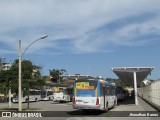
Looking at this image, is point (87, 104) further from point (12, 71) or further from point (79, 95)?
point (12, 71)

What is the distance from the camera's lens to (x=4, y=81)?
38.4 meters

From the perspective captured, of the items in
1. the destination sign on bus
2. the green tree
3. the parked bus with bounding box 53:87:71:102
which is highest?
the green tree

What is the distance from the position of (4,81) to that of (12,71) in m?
1.31

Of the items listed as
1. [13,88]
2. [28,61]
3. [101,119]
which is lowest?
[101,119]

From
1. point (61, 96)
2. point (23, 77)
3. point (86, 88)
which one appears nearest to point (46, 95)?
point (61, 96)

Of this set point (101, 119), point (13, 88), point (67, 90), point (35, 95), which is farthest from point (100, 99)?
point (35, 95)

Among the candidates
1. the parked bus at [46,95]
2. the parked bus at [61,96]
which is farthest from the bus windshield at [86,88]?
the parked bus at [46,95]

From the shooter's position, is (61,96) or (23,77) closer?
(23,77)

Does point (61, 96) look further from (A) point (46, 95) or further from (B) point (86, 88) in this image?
(B) point (86, 88)

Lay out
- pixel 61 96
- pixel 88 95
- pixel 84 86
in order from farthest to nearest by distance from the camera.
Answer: pixel 61 96, pixel 84 86, pixel 88 95

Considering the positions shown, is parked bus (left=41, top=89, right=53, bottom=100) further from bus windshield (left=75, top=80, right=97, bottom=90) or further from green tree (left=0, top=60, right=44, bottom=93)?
bus windshield (left=75, top=80, right=97, bottom=90)

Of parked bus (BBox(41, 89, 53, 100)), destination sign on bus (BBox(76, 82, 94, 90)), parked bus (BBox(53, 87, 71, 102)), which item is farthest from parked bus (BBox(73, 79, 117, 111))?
parked bus (BBox(41, 89, 53, 100))

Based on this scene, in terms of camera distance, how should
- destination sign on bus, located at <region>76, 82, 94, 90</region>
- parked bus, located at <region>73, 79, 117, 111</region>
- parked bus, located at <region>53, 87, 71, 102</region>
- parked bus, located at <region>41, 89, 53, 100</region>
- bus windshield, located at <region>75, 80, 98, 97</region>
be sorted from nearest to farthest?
1. parked bus, located at <region>73, 79, 117, 111</region>
2. bus windshield, located at <region>75, 80, 98, 97</region>
3. destination sign on bus, located at <region>76, 82, 94, 90</region>
4. parked bus, located at <region>53, 87, 71, 102</region>
5. parked bus, located at <region>41, 89, 53, 100</region>

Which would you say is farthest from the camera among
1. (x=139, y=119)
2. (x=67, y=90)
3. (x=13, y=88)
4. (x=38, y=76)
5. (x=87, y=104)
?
(x=67, y=90)
